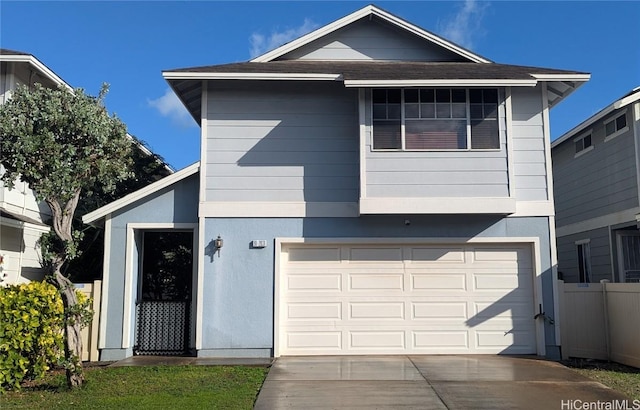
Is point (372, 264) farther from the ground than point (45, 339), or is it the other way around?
point (372, 264)

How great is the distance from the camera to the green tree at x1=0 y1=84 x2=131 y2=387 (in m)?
7.48

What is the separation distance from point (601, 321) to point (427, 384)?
13.7 feet

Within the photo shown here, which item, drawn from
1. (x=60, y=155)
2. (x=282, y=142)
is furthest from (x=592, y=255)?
(x=60, y=155)

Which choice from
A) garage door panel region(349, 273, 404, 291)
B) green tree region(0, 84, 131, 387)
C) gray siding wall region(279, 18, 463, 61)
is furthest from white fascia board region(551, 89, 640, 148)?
green tree region(0, 84, 131, 387)

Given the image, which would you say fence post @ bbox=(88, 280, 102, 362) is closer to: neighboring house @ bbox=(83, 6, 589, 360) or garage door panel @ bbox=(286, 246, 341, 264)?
neighboring house @ bbox=(83, 6, 589, 360)

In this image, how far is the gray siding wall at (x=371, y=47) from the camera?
11.9 meters

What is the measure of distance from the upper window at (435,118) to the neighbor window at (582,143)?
6.35 m

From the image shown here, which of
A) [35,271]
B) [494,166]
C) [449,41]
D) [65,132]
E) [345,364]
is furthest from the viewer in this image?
[35,271]

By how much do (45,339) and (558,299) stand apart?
8.53 metres

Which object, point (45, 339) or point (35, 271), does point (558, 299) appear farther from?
point (35, 271)

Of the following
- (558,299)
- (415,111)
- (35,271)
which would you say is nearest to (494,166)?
(415,111)

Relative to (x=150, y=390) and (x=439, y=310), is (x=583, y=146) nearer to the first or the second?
(x=439, y=310)

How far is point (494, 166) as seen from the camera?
10.3 m

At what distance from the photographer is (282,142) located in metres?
10.8
